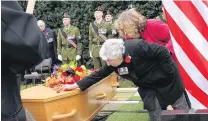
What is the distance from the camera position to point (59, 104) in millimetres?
3719

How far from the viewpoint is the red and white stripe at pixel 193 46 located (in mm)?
2568

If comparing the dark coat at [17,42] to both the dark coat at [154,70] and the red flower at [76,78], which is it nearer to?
the dark coat at [154,70]

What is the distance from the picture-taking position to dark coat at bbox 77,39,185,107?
3438 mm

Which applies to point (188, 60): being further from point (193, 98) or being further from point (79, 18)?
point (79, 18)

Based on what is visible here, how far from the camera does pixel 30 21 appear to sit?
Result: 142 centimetres

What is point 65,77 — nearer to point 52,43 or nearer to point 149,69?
point 149,69

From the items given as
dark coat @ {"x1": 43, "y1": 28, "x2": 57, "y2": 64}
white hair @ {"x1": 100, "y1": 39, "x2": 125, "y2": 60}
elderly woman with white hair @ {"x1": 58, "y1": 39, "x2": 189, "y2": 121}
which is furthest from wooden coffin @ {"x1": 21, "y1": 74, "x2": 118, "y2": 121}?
dark coat @ {"x1": 43, "y1": 28, "x2": 57, "y2": 64}

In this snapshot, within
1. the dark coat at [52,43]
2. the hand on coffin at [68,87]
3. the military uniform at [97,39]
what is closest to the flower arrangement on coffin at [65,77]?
the hand on coffin at [68,87]

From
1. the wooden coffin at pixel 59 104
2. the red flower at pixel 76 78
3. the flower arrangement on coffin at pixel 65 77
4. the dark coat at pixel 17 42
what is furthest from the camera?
the red flower at pixel 76 78

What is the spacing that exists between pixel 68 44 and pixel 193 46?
26.0ft

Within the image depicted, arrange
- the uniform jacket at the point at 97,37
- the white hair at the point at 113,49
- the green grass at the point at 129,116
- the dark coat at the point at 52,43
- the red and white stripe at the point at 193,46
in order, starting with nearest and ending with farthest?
the red and white stripe at the point at 193,46 → the white hair at the point at 113,49 → the green grass at the point at 129,116 → the uniform jacket at the point at 97,37 → the dark coat at the point at 52,43

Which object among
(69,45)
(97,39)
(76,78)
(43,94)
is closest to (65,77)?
(76,78)

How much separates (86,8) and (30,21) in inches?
411

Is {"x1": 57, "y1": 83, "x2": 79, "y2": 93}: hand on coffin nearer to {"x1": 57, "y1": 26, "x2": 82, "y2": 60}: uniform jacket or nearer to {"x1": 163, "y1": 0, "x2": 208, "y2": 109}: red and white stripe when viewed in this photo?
{"x1": 163, "y1": 0, "x2": 208, "y2": 109}: red and white stripe
